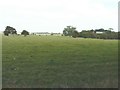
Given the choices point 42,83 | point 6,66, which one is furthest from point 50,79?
point 6,66

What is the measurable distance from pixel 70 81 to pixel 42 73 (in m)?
2.40

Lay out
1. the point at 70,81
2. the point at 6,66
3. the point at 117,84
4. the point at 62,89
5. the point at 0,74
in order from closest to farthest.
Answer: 1. the point at 62,89
2. the point at 117,84
3. the point at 70,81
4. the point at 0,74
5. the point at 6,66

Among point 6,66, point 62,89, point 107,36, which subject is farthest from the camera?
point 107,36

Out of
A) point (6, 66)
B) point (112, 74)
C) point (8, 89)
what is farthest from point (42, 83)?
point (6, 66)

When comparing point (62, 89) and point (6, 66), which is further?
point (6, 66)

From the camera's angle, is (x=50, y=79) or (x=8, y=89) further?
(x=50, y=79)

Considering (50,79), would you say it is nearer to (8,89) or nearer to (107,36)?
(8,89)

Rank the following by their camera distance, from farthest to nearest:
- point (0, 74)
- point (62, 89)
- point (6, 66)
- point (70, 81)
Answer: point (6, 66) < point (0, 74) < point (70, 81) < point (62, 89)

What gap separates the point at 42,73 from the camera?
14547 mm

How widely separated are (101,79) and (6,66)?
5.86m

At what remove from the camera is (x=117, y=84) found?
38.0 feet

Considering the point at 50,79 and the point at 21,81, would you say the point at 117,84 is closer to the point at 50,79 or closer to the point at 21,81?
the point at 50,79

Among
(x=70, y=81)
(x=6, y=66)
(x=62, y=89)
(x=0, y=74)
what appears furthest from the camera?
(x=6, y=66)

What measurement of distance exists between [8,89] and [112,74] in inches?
212
